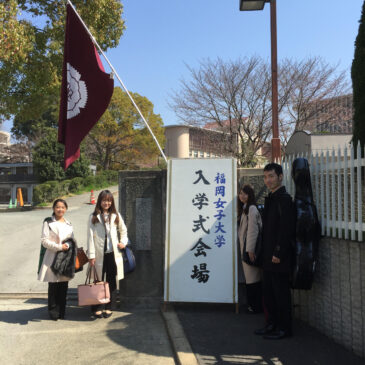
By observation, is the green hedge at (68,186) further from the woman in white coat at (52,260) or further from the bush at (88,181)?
the woman in white coat at (52,260)

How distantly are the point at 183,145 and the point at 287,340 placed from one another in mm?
54770

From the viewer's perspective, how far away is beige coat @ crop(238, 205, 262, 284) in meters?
4.92

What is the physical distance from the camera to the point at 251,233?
4.93 m

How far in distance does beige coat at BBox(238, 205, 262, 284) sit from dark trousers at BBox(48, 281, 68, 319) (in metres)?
2.60

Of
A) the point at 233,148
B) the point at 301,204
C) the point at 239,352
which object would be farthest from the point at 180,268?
the point at 233,148

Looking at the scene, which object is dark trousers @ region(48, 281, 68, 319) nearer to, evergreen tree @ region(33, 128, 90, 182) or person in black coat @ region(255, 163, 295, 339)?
person in black coat @ region(255, 163, 295, 339)

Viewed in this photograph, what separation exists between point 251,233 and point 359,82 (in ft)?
7.38

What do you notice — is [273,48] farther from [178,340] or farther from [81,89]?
[178,340]

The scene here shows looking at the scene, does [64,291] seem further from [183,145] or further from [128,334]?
[183,145]

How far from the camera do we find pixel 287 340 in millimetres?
4086

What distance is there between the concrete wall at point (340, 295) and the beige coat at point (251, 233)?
0.75m

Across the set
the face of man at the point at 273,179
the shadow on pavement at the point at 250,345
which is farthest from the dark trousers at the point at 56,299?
the face of man at the point at 273,179

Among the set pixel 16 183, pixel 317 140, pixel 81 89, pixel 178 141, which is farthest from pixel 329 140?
pixel 178 141

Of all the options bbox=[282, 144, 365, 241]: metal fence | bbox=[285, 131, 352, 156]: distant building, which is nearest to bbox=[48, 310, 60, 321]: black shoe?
bbox=[282, 144, 365, 241]: metal fence
